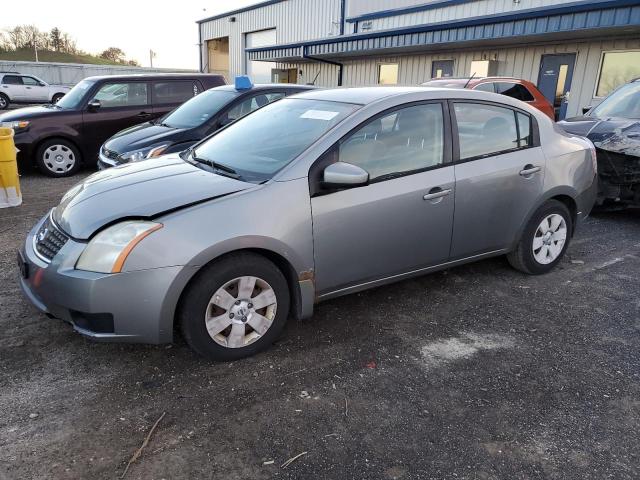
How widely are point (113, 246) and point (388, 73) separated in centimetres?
1705

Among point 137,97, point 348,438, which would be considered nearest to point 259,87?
point 137,97

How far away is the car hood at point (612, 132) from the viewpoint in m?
6.09

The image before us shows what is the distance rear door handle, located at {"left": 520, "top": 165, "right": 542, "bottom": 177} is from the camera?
164 inches

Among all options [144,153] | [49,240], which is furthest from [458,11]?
[49,240]

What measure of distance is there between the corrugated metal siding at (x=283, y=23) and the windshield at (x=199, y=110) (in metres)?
16.8

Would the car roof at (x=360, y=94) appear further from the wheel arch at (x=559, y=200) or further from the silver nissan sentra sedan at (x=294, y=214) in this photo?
the wheel arch at (x=559, y=200)

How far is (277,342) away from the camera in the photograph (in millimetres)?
3412

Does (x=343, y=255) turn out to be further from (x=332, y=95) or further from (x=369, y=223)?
(x=332, y=95)

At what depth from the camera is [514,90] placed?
31.4 ft

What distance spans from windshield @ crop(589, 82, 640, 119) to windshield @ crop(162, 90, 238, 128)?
16.9ft

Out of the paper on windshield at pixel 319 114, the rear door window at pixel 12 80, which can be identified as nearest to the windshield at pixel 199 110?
the paper on windshield at pixel 319 114

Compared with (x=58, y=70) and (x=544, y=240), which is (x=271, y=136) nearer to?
(x=544, y=240)

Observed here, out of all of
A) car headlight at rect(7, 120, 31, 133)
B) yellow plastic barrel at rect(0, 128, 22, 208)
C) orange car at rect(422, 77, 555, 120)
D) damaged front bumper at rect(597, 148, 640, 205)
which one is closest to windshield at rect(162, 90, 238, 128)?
yellow plastic barrel at rect(0, 128, 22, 208)

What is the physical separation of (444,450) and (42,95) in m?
28.0
